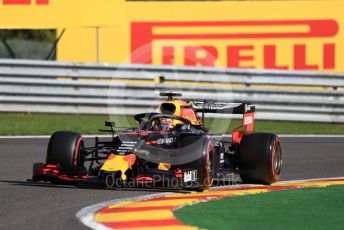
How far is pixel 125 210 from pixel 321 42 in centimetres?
1434

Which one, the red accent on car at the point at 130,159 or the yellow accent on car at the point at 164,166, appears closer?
the red accent on car at the point at 130,159

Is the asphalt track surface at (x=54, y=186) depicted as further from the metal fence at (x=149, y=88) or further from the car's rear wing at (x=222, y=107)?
→ the metal fence at (x=149, y=88)

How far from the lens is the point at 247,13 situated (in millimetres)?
23172

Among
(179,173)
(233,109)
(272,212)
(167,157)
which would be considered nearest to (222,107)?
(233,109)

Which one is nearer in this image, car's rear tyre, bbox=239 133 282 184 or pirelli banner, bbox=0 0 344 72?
car's rear tyre, bbox=239 133 282 184

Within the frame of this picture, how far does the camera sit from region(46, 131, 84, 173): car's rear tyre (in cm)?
1146

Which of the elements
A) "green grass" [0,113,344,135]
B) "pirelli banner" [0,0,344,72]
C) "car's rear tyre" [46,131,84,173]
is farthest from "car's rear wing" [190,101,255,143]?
"pirelli banner" [0,0,344,72]

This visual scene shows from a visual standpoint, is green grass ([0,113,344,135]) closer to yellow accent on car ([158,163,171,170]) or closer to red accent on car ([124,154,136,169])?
yellow accent on car ([158,163,171,170])

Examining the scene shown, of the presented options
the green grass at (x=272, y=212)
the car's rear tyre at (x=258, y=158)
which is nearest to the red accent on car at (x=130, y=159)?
the green grass at (x=272, y=212)

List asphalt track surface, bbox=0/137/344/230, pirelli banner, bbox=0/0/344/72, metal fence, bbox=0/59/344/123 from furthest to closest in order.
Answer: pirelli banner, bbox=0/0/344/72, metal fence, bbox=0/59/344/123, asphalt track surface, bbox=0/137/344/230

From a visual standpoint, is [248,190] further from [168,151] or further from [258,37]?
[258,37]

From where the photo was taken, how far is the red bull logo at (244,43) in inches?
903

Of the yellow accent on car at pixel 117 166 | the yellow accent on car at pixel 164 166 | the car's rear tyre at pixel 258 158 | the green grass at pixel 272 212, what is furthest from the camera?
the car's rear tyre at pixel 258 158

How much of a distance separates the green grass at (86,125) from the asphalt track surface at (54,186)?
1.18 meters
